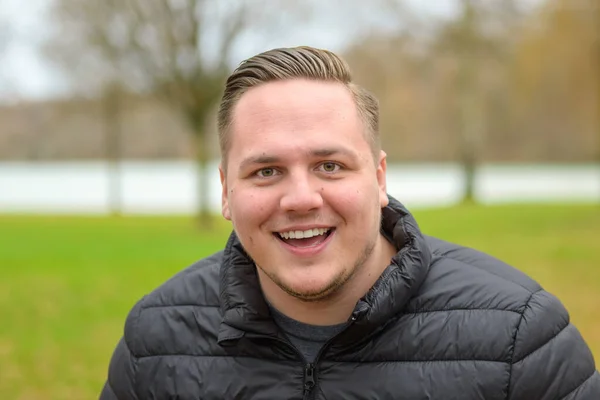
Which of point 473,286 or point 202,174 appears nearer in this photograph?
point 473,286

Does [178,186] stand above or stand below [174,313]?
below

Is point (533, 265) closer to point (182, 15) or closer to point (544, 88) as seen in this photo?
point (182, 15)

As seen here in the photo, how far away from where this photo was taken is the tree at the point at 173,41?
1853 cm

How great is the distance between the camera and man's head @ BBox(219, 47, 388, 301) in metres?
2.32

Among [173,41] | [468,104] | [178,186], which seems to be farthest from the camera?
[178,186]

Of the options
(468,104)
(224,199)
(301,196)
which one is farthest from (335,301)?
(468,104)

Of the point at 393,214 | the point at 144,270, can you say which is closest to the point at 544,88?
the point at 144,270

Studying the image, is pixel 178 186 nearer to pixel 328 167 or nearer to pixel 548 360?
pixel 328 167

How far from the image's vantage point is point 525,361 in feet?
7.46

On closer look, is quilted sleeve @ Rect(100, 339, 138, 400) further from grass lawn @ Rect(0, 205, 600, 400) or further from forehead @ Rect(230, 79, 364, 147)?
grass lawn @ Rect(0, 205, 600, 400)

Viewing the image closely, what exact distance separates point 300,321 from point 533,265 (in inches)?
383

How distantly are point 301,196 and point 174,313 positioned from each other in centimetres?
72

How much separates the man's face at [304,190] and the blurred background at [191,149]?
0.90 metres

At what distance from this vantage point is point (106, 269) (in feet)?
37.9
